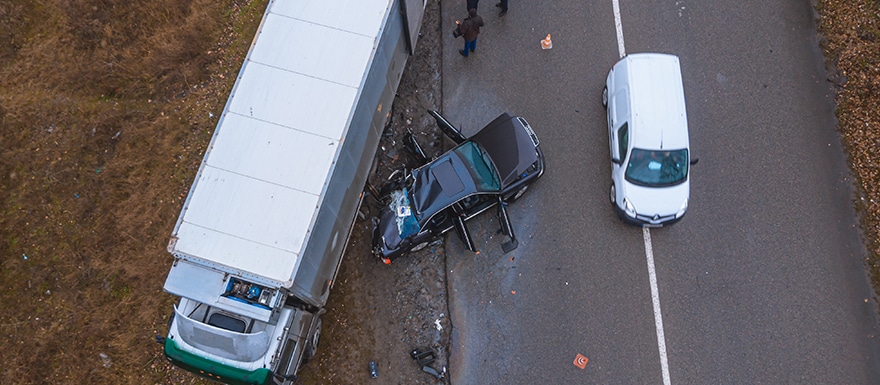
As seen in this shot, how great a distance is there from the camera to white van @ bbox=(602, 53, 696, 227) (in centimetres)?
1026

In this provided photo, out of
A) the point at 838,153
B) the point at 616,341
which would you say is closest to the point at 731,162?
the point at 838,153

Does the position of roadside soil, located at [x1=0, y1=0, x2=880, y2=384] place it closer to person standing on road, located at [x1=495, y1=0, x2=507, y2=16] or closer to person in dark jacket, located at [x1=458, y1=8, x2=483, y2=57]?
person in dark jacket, located at [x1=458, y1=8, x2=483, y2=57]

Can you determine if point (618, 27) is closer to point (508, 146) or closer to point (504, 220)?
point (508, 146)

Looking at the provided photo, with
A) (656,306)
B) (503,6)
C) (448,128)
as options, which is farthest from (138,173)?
(656,306)

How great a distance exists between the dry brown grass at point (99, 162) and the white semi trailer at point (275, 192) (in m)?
2.69

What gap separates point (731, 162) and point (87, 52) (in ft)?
51.3

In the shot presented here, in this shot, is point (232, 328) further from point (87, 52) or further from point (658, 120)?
point (658, 120)

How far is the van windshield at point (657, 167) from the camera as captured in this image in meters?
10.3

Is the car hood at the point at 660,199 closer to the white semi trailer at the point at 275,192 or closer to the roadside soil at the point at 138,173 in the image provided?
the roadside soil at the point at 138,173

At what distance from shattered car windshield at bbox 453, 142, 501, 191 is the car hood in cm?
290

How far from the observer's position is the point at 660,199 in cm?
1034

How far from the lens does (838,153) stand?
11.2 m

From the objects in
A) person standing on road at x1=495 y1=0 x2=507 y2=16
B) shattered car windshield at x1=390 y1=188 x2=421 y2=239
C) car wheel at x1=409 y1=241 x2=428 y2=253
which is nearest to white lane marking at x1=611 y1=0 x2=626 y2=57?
person standing on road at x1=495 y1=0 x2=507 y2=16

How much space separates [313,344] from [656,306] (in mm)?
7198
